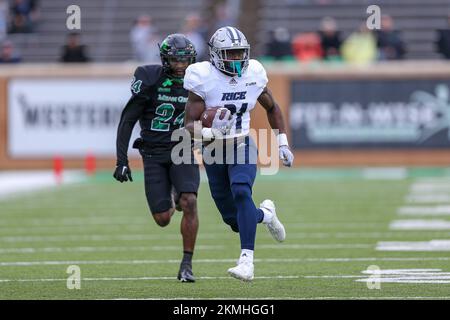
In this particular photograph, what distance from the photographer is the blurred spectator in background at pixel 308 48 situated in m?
19.8

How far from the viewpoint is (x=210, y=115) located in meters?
8.00

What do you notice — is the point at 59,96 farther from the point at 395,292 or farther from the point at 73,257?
the point at 395,292

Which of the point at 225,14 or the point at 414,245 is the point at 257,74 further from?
the point at 225,14

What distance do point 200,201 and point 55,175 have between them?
4.35m

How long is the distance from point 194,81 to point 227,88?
0.21m

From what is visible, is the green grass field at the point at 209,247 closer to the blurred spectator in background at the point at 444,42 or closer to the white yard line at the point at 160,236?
the white yard line at the point at 160,236

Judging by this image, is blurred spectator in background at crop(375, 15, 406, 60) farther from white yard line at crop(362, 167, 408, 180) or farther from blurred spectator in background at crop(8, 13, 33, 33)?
blurred spectator in background at crop(8, 13, 33, 33)

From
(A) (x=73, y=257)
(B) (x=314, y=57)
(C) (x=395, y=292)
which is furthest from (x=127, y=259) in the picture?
(B) (x=314, y=57)

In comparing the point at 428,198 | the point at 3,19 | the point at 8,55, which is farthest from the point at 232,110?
the point at 3,19

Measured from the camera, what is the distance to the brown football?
7.98 m

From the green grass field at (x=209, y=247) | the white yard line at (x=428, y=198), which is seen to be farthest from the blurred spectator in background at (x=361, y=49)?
the white yard line at (x=428, y=198)

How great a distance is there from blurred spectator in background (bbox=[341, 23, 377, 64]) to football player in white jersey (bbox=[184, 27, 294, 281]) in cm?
1121

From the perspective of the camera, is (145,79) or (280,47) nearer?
(145,79)

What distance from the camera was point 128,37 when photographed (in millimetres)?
23000
